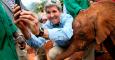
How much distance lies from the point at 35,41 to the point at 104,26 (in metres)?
0.57

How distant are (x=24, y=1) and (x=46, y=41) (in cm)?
141

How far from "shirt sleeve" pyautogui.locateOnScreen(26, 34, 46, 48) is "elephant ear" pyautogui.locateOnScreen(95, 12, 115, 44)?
1.57ft

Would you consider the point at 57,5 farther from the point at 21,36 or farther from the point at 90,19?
the point at 90,19

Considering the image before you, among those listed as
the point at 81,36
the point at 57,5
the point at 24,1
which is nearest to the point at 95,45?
the point at 81,36

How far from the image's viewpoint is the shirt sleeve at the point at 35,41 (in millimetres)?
1548

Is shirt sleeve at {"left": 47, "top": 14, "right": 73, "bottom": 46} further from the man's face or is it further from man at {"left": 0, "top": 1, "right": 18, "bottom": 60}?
the man's face

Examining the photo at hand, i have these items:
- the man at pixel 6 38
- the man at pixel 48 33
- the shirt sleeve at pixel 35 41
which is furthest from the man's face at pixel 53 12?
the man at pixel 6 38

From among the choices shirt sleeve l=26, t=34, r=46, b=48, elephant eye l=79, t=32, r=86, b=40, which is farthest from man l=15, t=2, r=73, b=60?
elephant eye l=79, t=32, r=86, b=40

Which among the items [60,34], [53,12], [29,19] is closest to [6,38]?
[29,19]

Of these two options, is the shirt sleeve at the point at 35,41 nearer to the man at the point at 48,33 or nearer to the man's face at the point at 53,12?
the man at the point at 48,33

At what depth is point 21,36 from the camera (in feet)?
4.51

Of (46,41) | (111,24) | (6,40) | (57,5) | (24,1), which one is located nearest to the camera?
(111,24)

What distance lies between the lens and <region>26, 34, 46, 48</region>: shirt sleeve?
1.55 meters

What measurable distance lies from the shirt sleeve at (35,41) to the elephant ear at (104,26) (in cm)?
48
